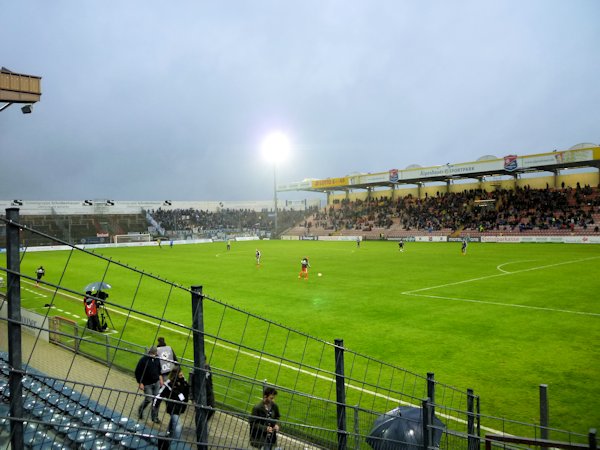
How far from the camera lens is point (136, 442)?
6203 mm

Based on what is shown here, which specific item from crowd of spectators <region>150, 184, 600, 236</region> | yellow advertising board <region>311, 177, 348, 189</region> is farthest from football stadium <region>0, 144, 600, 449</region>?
yellow advertising board <region>311, 177, 348, 189</region>

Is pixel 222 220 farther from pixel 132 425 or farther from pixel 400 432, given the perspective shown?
pixel 400 432

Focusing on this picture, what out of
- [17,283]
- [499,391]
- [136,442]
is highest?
[17,283]

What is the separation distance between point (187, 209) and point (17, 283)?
99.7 m

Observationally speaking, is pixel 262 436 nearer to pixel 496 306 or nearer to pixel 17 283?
pixel 17 283

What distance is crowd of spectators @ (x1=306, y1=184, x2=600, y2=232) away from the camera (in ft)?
185

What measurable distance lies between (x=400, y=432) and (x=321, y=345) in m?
8.64

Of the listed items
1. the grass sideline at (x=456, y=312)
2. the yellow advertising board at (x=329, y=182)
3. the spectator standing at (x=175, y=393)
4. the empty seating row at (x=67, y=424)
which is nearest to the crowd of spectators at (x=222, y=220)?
the yellow advertising board at (x=329, y=182)

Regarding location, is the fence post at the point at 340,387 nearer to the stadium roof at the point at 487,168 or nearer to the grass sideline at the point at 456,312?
the grass sideline at the point at 456,312

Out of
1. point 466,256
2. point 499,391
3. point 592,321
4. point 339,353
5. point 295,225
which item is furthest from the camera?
point 295,225

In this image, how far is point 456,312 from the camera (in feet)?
58.1

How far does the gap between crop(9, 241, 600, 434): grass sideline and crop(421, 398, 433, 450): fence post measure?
129 inches

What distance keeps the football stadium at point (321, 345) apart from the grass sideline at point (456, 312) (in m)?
0.08

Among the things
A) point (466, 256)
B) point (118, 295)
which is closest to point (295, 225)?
point (466, 256)
